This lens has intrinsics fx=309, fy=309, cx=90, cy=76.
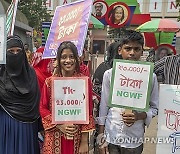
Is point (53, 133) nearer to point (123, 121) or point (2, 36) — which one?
point (123, 121)

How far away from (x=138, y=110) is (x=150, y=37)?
9149 millimetres

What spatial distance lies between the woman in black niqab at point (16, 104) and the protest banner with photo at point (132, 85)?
81cm

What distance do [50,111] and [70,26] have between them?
914 millimetres

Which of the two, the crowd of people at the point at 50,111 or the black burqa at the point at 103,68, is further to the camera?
the black burqa at the point at 103,68

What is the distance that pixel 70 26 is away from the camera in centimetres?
295

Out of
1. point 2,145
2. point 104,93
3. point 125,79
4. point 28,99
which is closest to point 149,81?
point 125,79

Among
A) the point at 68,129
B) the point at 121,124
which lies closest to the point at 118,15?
the point at 121,124

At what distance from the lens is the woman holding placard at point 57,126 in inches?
96.2

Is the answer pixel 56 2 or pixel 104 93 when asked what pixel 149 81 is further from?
pixel 56 2

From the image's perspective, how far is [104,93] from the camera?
246 cm

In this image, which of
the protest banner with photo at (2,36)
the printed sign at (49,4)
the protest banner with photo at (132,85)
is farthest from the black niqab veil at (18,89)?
the printed sign at (49,4)

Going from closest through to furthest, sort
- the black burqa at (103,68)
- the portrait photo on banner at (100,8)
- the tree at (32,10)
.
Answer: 1. the black burqa at (103,68)
2. the portrait photo on banner at (100,8)
3. the tree at (32,10)

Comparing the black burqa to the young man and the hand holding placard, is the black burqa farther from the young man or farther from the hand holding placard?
the hand holding placard

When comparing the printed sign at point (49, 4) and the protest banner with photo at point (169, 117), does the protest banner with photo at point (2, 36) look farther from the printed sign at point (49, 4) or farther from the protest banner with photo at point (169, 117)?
the printed sign at point (49, 4)
